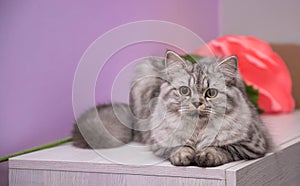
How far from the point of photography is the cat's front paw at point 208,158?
4.15 ft

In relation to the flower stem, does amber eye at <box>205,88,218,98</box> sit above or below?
above

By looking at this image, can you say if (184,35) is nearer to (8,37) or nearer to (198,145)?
(198,145)

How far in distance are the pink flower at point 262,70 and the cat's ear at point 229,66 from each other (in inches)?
41.1

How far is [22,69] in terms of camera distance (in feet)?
5.30

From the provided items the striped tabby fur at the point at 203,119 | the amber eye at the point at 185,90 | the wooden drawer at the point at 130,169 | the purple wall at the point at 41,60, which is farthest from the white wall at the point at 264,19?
the amber eye at the point at 185,90

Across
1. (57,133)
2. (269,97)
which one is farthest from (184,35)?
(269,97)

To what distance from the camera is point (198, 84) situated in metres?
1.31

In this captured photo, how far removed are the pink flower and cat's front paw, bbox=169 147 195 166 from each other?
1.13 metres

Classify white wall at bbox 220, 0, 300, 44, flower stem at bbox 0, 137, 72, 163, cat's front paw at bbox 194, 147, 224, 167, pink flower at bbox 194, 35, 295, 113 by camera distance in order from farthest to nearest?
white wall at bbox 220, 0, 300, 44 → pink flower at bbox 194, 35, 295, 113 → flower stem at bbox 0, 137, 72, 163 → cat's front paw at bbox 194, 147, 224, 167

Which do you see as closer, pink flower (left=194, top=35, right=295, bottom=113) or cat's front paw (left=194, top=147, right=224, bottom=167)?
cat's front paw (left=194, top=147, right=224, bottom=167)

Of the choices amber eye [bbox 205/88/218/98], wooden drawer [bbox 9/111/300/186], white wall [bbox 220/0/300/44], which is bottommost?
wooden drawer [bbox 9/111/300/186]

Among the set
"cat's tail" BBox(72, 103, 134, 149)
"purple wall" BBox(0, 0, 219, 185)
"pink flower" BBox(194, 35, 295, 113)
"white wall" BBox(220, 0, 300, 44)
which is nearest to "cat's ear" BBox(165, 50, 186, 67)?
"cat's tail" BBox(72, 103, 134, 149)

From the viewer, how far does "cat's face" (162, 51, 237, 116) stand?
4.31ft

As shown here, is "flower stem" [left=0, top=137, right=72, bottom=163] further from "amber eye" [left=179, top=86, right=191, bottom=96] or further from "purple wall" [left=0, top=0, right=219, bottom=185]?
"amber eye" [left=179, top=86, right=191, bottom=96]
